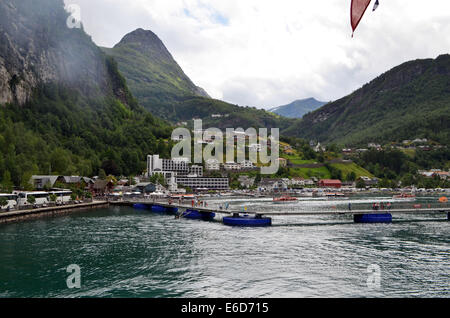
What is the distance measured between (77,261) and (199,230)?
25.8m

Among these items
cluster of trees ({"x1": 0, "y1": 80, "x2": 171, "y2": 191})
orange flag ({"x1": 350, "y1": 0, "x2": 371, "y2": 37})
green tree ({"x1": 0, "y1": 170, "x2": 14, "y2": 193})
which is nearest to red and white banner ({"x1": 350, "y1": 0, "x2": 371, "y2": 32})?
orange flag ({"x1": 350, "y1": 0, "x2": 371, "y2": 37})

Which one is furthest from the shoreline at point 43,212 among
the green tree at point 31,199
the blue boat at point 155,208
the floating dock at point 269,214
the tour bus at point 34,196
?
the floating dock at point 269,214

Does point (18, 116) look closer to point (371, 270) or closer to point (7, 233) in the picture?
point (7, 233)

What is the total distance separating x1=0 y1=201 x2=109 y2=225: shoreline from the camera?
68875 mm

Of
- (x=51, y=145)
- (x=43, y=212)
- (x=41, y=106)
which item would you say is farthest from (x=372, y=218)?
(x=41, y=106)

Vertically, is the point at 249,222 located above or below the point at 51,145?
below

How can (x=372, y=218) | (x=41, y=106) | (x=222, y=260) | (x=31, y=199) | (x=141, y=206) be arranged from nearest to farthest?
(x=222, y=260) < (x=372, y=218) < (x=31, y=199) < (x=141, y=206) < (x=41, y=106)

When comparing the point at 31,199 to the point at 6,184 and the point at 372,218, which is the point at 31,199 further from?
the point at 372,218

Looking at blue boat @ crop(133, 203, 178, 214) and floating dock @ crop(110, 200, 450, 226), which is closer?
floating dock @ crop(110, 200, 450, 226)

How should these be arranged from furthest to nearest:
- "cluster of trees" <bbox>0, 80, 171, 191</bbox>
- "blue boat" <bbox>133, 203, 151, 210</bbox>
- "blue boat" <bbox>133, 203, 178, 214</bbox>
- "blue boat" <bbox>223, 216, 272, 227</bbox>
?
"cluster of trees" <bbox>0, 80, 171, 191</bbox>
"blue boat" <bbox>133, 203, 151, 210</bbox>
"blue boat" <bbox>133, 203, 178, 214</bbox>
"blue boat" <bbox>223, 216, 272, 227</bbox>

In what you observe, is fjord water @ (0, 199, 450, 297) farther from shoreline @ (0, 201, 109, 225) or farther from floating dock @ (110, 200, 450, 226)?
shoreline @ (0, 201, 109, 225)

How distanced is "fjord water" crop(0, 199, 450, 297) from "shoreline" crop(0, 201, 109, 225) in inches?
208

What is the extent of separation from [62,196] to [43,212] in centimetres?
1883

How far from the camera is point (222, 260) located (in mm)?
40906
